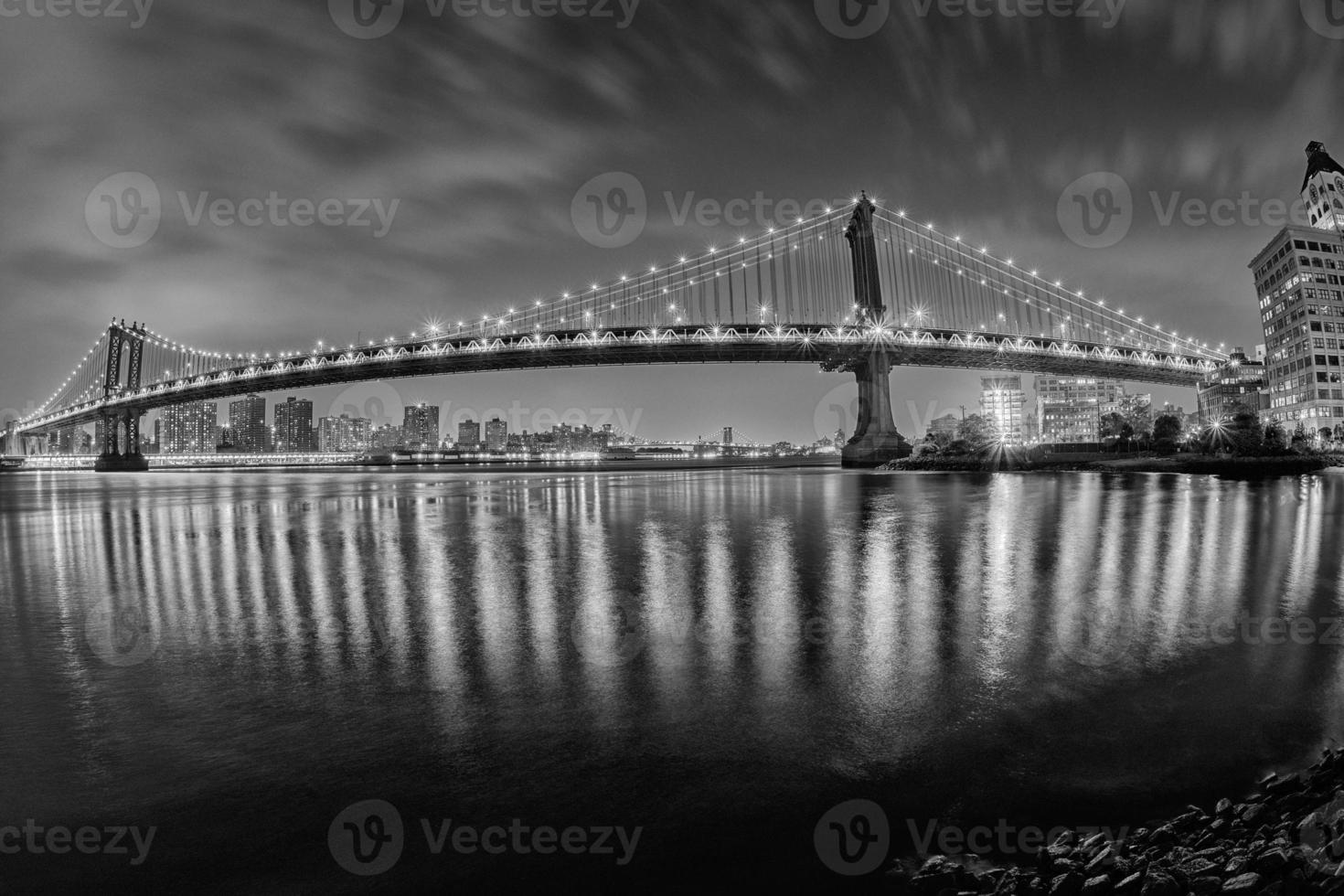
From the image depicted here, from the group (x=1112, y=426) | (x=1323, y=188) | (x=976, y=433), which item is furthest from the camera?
(x=1323, y=188)

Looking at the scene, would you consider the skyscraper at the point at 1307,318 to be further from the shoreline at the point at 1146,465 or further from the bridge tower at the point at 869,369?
the bridge tower at the point at 869,369

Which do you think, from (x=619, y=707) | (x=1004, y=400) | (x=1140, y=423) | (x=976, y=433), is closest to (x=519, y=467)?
(x=976, y=433)

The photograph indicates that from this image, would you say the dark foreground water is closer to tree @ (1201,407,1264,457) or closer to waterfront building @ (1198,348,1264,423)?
tree @ (1201,407,1264,457)

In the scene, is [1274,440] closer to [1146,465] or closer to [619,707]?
[1146,465]

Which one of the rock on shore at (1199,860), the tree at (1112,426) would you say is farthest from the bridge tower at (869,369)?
the rock on shore at (1199,860)

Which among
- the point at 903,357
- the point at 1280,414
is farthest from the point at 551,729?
the point at 1280,414
